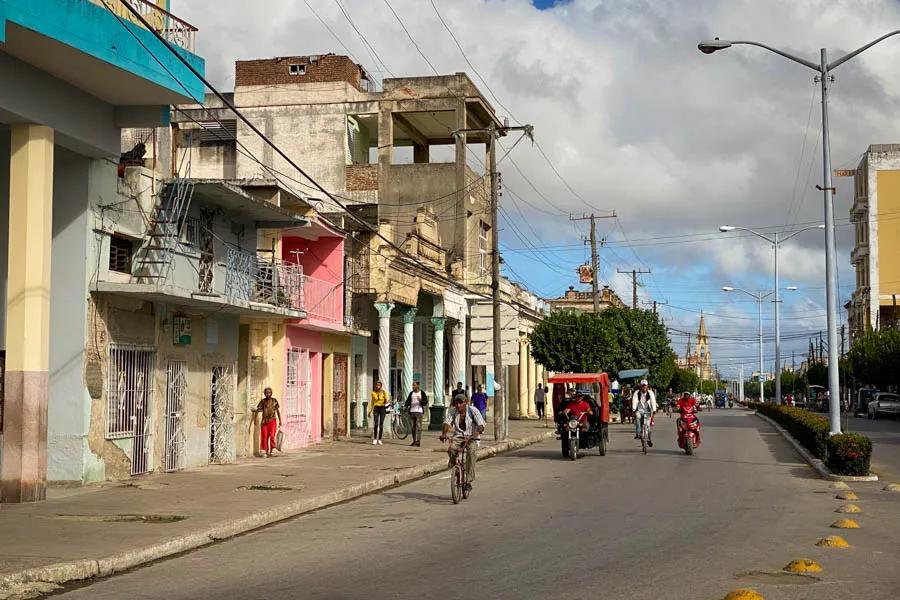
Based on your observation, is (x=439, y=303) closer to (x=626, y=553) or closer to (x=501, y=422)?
(x=501, y=422)

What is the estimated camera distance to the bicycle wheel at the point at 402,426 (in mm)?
34075

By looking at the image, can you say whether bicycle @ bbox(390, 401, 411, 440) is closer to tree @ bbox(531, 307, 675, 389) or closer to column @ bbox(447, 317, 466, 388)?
column @ bbox(447, 317, 466, 388)

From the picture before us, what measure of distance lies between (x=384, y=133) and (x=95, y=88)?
3125cm

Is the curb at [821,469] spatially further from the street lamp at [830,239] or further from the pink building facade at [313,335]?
the pink building facade at [313,335]

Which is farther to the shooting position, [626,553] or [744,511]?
[744,511]

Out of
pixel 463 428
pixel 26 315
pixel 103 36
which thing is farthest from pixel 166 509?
pixel 103 36

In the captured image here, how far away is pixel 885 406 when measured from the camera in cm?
6431

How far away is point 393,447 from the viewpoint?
96.3ft

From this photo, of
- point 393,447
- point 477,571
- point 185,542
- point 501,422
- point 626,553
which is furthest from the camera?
point 501,422

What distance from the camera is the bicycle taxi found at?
85.1 ft

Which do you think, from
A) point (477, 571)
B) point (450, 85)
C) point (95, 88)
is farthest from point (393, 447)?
point (450, 85)

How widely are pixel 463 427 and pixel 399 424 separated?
17.3 m

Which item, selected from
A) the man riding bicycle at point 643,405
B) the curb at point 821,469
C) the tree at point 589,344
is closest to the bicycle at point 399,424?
the man riding bicycle at point 643,405

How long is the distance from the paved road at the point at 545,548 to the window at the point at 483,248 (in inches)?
1227
